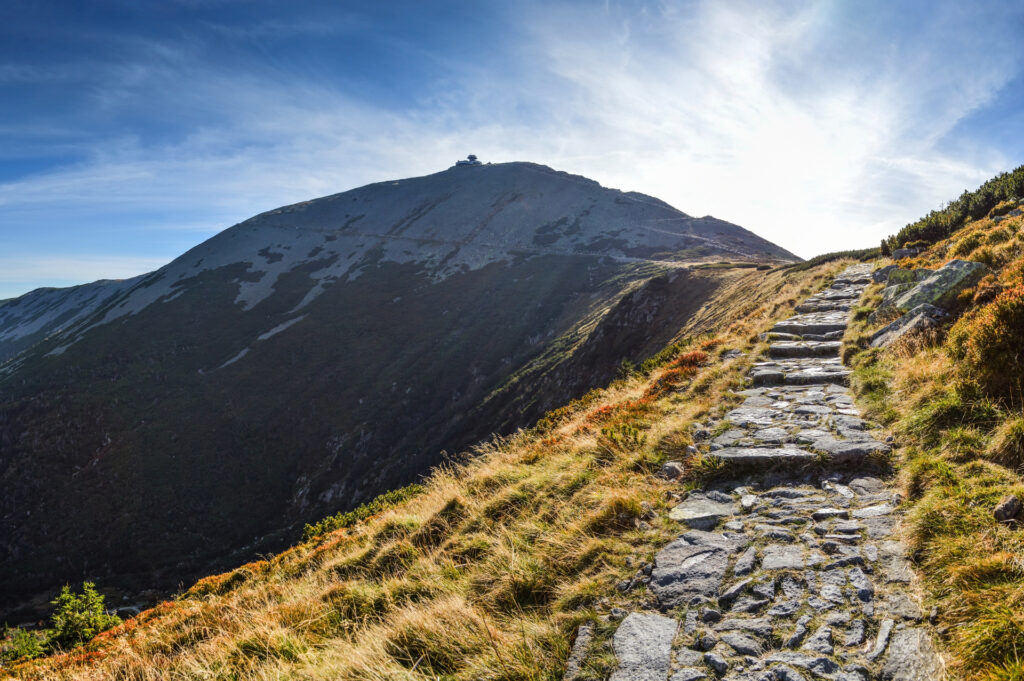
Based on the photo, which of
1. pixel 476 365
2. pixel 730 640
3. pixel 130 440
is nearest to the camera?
pixel 730 640

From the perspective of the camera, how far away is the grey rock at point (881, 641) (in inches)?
114

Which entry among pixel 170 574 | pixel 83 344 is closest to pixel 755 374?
pixel 170 574

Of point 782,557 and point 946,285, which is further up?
point 946,285

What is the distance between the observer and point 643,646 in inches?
133

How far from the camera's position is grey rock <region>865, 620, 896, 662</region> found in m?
2.89

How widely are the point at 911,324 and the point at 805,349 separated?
7.76 feet

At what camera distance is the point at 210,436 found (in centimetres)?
6134

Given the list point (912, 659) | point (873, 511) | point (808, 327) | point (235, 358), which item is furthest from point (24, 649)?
point (235, 358)

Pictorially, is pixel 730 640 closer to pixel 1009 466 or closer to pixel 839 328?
pixel 1009 466

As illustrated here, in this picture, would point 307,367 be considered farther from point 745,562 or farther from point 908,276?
point 745,562

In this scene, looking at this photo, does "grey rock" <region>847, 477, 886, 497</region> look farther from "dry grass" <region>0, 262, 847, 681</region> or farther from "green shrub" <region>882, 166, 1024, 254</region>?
"green shrub" <region>882, 166, 1024, 254</region>

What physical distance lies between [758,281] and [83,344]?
4530 inches

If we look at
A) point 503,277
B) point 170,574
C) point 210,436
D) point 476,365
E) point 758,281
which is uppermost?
point 503,277

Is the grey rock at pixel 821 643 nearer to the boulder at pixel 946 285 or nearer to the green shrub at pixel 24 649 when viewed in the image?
the boulder at pixel 946 285
